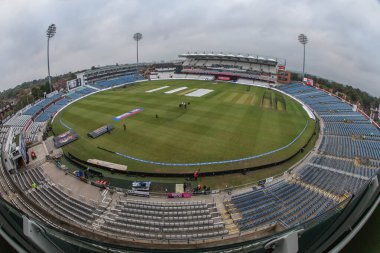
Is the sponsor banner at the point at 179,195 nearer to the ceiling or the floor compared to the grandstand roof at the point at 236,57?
nearer to the floor

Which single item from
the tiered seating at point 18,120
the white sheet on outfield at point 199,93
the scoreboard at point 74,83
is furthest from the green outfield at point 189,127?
the scoreboard at point 74,83

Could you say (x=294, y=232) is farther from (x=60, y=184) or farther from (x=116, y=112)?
(x=116, y=112)

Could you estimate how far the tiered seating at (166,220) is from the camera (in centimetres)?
1884

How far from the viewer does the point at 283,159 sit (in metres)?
30.8

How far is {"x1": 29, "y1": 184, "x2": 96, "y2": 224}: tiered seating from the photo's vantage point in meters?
20.8

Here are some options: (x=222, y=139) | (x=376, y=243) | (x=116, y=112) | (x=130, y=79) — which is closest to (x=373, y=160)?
(x=222, y=139)

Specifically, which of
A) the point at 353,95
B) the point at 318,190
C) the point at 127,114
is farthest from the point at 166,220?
the point at 353,95

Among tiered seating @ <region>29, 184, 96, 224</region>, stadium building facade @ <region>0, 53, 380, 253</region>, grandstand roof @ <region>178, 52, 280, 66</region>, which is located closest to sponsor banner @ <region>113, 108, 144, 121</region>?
stadium building facade @ <region>0, 53, 380, 253</region>

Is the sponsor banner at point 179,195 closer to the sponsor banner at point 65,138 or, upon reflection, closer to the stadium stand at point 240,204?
the stadium stand at point 240,204

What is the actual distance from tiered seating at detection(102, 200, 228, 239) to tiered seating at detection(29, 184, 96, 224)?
7.40 ft

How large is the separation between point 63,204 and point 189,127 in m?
22.2

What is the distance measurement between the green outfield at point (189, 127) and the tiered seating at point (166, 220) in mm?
6718

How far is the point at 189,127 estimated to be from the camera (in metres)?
40.0

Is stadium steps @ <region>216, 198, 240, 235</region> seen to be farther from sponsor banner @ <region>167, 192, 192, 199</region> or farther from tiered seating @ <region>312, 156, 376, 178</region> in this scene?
tiered seating @ <region>312, 156, 376, 178</region>
